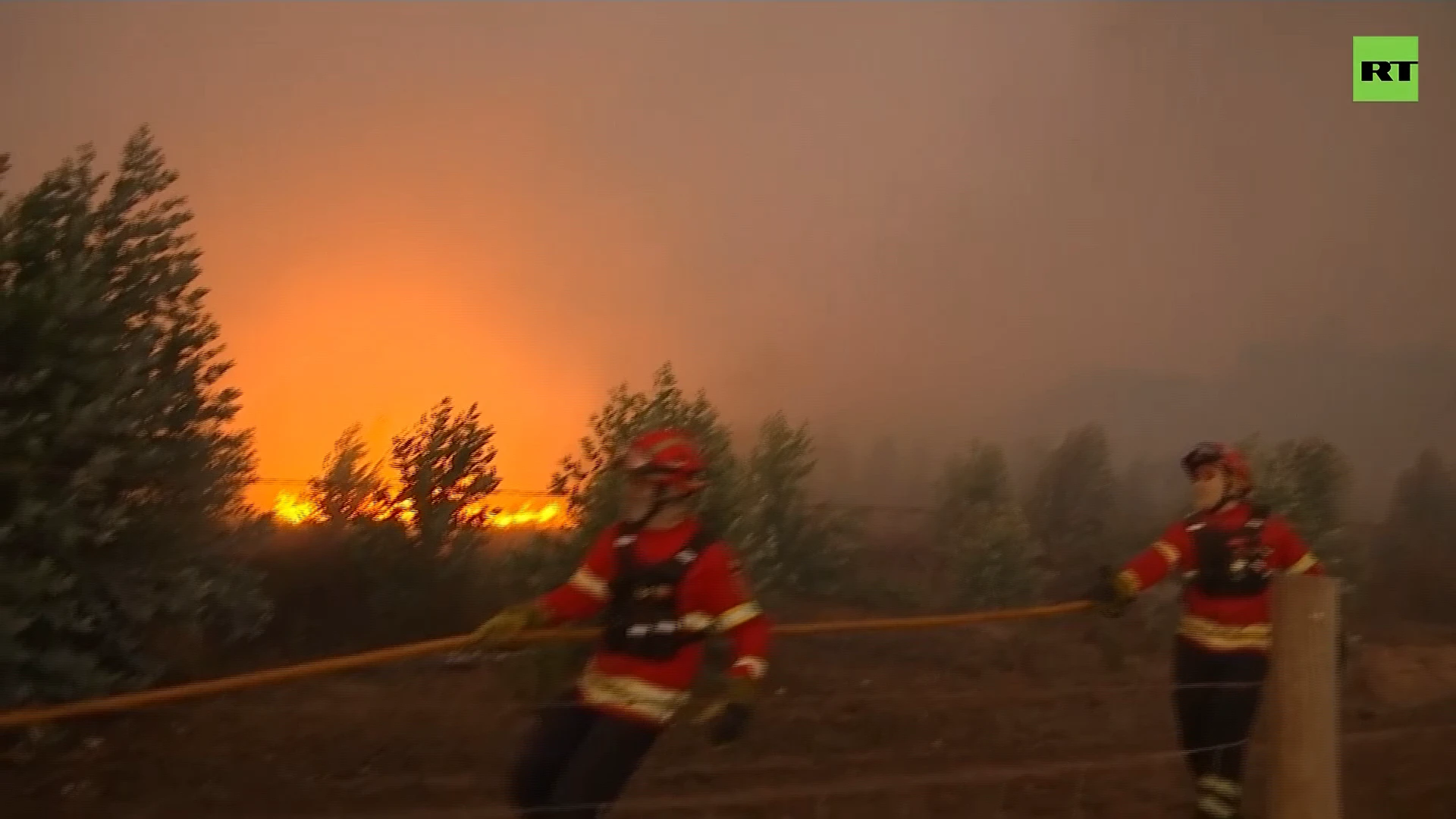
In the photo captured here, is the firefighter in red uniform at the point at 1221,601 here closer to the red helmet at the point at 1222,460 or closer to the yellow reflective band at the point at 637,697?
the red helmet at the point at 1222,460

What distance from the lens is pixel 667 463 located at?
167 cm

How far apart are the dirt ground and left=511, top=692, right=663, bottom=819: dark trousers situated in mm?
132

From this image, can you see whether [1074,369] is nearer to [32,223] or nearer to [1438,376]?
[1438,376]

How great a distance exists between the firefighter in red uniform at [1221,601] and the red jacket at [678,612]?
968 millimetres

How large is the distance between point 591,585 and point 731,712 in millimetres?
348

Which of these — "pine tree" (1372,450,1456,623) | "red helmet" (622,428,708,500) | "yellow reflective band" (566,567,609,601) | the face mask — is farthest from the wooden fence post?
"pine tree" (1372,450,1456,623)

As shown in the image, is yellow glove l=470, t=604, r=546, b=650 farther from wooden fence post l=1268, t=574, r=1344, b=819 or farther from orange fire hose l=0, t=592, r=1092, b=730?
wooden fence post l=1268, t=574, r=1344, b=819

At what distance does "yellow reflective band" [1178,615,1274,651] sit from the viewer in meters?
2.24

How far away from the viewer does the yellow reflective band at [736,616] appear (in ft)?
5.30

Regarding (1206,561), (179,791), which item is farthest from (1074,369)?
(179,791)

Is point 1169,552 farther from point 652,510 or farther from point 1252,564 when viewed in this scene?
point 652,510

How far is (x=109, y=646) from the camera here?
2818mm

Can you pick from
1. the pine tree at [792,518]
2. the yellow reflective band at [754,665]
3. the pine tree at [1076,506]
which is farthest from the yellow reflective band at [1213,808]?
the pine tree at [1076,506]

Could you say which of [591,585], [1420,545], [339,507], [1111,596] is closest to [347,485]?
[339,507]
